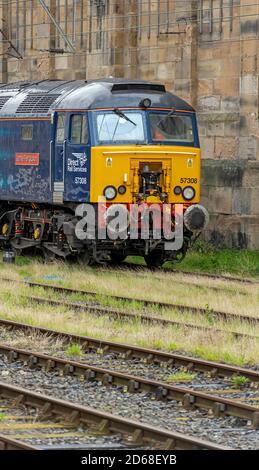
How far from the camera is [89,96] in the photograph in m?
23.6

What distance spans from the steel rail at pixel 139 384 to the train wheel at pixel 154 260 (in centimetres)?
1058

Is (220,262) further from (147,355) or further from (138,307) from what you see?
(147,355)

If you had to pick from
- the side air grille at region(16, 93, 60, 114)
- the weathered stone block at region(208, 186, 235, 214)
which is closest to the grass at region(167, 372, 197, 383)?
the side air grille at region(16, 93, 60, 114)

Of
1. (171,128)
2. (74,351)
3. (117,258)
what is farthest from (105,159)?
(74,351)

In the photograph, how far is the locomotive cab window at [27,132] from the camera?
25.2 meters

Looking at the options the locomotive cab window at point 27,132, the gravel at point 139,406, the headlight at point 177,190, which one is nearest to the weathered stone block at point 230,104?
the headlight at point 177,190

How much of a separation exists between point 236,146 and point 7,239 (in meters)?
5.80

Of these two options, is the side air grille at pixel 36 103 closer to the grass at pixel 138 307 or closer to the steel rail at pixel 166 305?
the grass at pixel 138 307

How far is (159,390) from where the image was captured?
12234 millimetres

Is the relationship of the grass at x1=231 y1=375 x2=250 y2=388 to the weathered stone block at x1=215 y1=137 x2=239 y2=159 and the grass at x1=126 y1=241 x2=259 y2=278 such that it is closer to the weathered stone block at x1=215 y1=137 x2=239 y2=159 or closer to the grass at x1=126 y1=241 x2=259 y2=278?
the grass at x1=126 y1=241 x2=259 y2=278

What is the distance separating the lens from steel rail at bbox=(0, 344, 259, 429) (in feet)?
37.2

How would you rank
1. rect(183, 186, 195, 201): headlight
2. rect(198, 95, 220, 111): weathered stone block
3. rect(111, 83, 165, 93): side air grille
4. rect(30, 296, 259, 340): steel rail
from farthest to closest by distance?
rect(198, 95, 220, 111): weathered stone block, rect(183, 186, 195, 201): headlight, rect(111, 83, 165, 93): side air grille, rect(30, 296, 259, 340): steel rail

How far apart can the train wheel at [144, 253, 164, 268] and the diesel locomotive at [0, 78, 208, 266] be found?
26 millimetres
